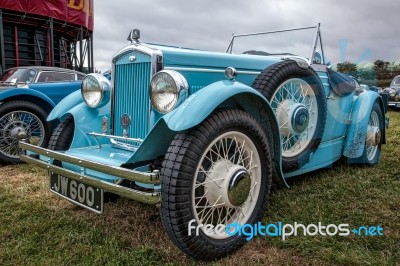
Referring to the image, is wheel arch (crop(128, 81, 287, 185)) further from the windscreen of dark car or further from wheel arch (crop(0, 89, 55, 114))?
the windscreen of dark car

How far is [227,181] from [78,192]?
984 mm

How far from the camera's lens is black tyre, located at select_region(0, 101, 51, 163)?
14.8 feet

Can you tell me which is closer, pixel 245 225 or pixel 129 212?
pixel 245 225

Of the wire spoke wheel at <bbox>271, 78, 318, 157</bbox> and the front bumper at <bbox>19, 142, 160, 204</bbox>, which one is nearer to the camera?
the front bumper at <bbox>19, 142, 160, 204</bbox>

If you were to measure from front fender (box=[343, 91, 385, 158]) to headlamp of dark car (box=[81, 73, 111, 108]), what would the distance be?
259 cm

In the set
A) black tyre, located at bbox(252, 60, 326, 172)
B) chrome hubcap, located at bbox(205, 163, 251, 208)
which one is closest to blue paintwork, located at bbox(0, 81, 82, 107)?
black tyre, located at bbox(252, 60, 326, 172)

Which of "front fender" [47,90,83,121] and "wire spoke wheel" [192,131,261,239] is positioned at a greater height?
"front fender" [47,90,83,121]

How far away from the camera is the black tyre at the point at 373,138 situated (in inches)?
158

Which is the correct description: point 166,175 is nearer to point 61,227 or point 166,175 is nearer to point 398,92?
point 61,227

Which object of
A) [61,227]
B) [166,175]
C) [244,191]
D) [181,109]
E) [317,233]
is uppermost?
[181,109]

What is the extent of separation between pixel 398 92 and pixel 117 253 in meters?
13.1

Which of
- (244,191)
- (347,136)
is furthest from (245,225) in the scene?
(347,136)

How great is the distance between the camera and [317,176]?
145 inches

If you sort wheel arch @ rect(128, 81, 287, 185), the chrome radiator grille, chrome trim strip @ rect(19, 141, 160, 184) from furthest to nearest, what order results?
the chrome radiator grille, wheel arch @ rect(128, 81, 287, 185), chrome trim strip @ rect(19, 141, 160, 184)
